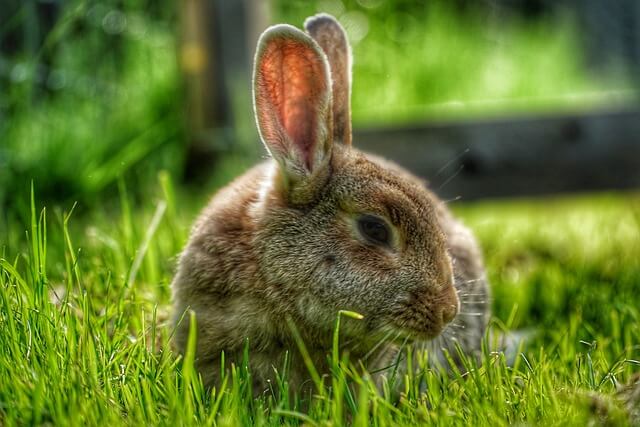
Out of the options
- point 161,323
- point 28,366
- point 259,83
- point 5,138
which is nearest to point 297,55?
point 259,83

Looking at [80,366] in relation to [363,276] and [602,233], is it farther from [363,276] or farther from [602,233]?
[602,233]

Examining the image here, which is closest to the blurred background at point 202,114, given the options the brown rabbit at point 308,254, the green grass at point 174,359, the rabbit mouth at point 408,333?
the green grass at point 174,359

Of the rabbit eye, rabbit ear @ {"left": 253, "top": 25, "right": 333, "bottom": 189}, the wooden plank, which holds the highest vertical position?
rabbit ear @ {"left": 253, "top": 25, "right": 333, "bottom": 189}

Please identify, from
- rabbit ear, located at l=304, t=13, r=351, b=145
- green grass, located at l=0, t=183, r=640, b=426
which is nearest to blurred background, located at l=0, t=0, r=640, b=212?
green grass, located at l=0, t=183, r=640, b=426

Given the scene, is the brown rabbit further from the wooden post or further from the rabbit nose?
the wooden post

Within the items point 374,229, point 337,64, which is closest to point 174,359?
point 374,229

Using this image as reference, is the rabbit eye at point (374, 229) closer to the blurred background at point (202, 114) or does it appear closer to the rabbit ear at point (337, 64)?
the rabbit ear at point (337, 64)

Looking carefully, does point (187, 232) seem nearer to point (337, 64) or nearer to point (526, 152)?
point (337, 64)
